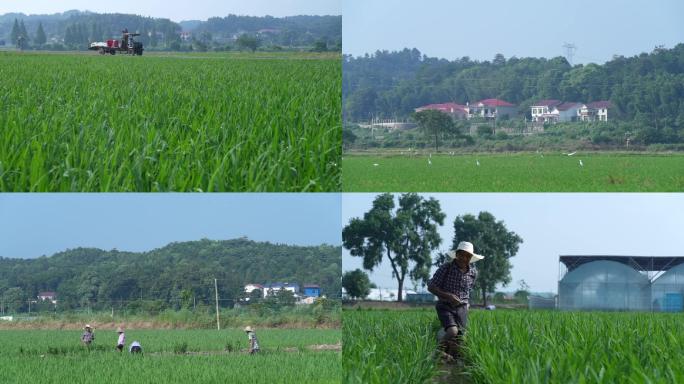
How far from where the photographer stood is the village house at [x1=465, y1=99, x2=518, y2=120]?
36.3 metres

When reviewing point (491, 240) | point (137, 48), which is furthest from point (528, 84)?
point (137, 48)

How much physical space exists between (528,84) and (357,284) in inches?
722

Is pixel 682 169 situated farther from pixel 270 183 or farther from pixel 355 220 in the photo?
pixel 270 183

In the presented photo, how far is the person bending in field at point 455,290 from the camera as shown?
Result: 18.6ft

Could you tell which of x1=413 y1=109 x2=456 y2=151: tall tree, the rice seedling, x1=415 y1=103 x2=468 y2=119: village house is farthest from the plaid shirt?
x1=415 y1=103 x2=468 y2=119: village house

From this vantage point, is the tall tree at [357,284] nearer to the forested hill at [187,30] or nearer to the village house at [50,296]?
the forested hill at [187,30]

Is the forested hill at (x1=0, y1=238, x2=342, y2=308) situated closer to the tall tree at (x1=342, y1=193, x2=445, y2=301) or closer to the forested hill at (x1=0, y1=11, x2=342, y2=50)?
the forested hill at (x1=0, y1=11, x2=342, y2=50)

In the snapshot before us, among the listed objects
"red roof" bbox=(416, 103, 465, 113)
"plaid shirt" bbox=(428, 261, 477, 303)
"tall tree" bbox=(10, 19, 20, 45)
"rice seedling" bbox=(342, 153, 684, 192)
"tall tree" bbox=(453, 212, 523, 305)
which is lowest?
"tall tree" bbox=(453, 212, 523, 305)

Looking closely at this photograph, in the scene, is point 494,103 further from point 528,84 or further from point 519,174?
point 519,174

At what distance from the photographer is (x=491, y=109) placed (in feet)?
123

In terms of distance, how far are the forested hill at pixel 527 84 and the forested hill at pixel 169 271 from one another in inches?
1202

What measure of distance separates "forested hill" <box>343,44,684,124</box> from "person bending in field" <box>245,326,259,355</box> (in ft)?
98.4

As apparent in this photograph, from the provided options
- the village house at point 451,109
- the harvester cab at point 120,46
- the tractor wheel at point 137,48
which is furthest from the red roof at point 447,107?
the tractor wheel at point 137,48

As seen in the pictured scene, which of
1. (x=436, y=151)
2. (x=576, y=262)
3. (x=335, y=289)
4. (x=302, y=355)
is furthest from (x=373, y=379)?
(x=436, y=151)
